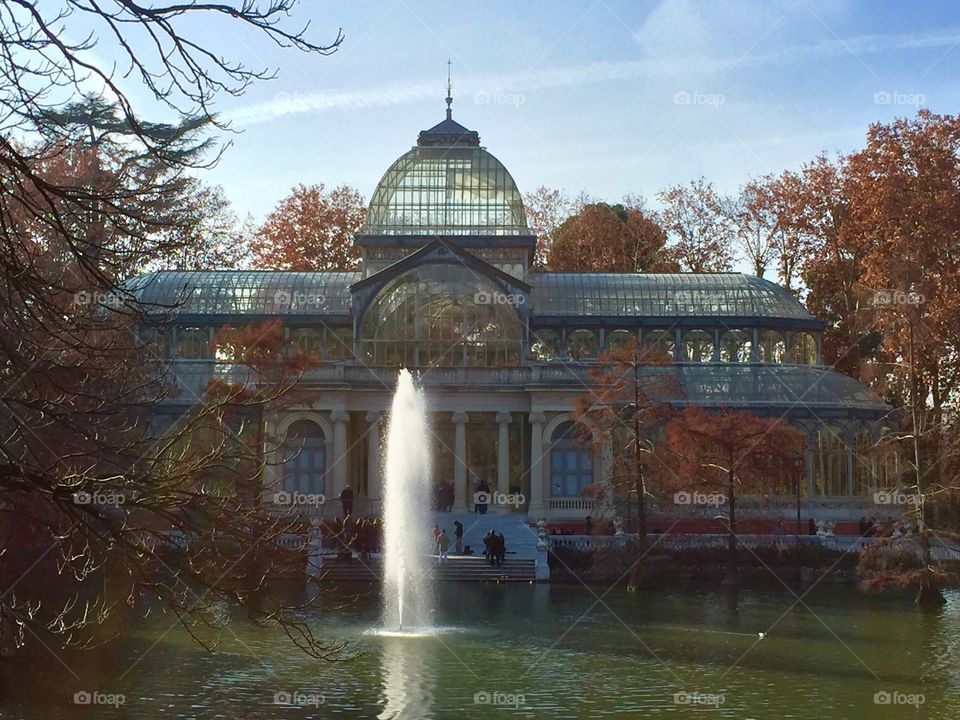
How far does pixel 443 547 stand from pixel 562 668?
18185 millimetres

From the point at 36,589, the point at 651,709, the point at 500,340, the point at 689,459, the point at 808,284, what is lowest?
the point at 651,709

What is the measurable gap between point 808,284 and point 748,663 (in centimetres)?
4221

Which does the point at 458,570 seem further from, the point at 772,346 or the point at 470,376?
the point at 772,346

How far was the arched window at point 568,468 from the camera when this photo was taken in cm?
4997

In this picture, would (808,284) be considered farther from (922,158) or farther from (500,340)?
(500,340)

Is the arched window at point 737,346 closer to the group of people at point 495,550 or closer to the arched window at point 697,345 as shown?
the arched window at point 697,345

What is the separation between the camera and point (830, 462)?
4931 centimetres

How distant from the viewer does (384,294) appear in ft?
170

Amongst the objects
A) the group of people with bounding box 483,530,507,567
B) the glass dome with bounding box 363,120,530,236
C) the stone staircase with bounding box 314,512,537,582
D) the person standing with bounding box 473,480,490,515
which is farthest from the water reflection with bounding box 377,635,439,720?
the glass dome with bounding box 363,120,530,236

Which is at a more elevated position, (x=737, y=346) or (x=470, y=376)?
(x=737, y=346)

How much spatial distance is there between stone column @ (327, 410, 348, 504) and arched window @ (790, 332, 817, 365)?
19.0 metres

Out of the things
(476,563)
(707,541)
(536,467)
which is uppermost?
(536,467)

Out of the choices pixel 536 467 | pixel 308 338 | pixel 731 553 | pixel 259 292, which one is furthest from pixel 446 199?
pixel 731 553

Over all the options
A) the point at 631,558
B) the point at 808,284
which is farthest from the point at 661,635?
the point at 808,284
